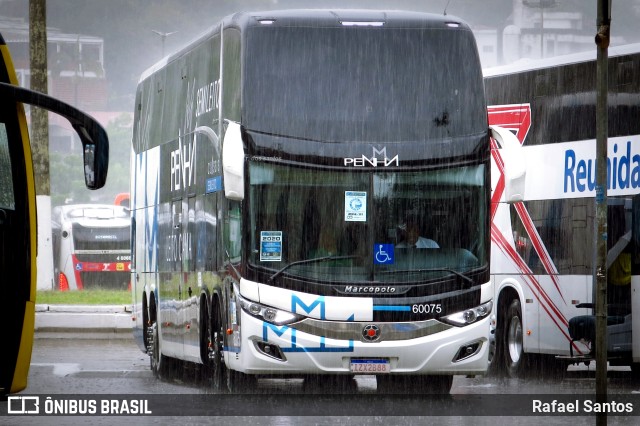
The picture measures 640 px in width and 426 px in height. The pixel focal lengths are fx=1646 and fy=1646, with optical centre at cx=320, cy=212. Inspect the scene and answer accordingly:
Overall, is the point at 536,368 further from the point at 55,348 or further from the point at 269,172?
the point at 55,348

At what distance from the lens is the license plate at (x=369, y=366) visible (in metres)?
16.0

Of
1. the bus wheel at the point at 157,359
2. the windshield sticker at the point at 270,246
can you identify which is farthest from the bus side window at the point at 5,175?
the bus wheel at the point at 157,359

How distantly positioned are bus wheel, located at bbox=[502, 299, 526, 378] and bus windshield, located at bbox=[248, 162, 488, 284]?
15.4ft

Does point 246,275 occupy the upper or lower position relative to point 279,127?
lower

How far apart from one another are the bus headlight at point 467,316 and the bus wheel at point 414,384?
106 cm

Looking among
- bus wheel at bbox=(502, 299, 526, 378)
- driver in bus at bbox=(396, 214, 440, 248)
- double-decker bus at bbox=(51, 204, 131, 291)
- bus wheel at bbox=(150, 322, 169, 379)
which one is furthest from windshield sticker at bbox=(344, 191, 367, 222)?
double-decker bus at bbox=(51, 204, 131, 291)

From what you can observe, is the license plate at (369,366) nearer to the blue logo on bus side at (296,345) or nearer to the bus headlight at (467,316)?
the blue logo on bus side at (296,345)

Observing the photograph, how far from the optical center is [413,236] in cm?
1656

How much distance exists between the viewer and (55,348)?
25641mm

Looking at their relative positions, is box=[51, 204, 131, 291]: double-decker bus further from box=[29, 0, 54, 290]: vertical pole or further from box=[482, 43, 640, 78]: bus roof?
box=[482, 43, 640, 78]: bus roof

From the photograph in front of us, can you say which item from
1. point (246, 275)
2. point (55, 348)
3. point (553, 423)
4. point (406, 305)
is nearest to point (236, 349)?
point (246, 275)

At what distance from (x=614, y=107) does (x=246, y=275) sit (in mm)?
5382

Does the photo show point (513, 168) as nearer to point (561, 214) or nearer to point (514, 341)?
point (561, 214)

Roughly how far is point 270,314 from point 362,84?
260 centimetres
